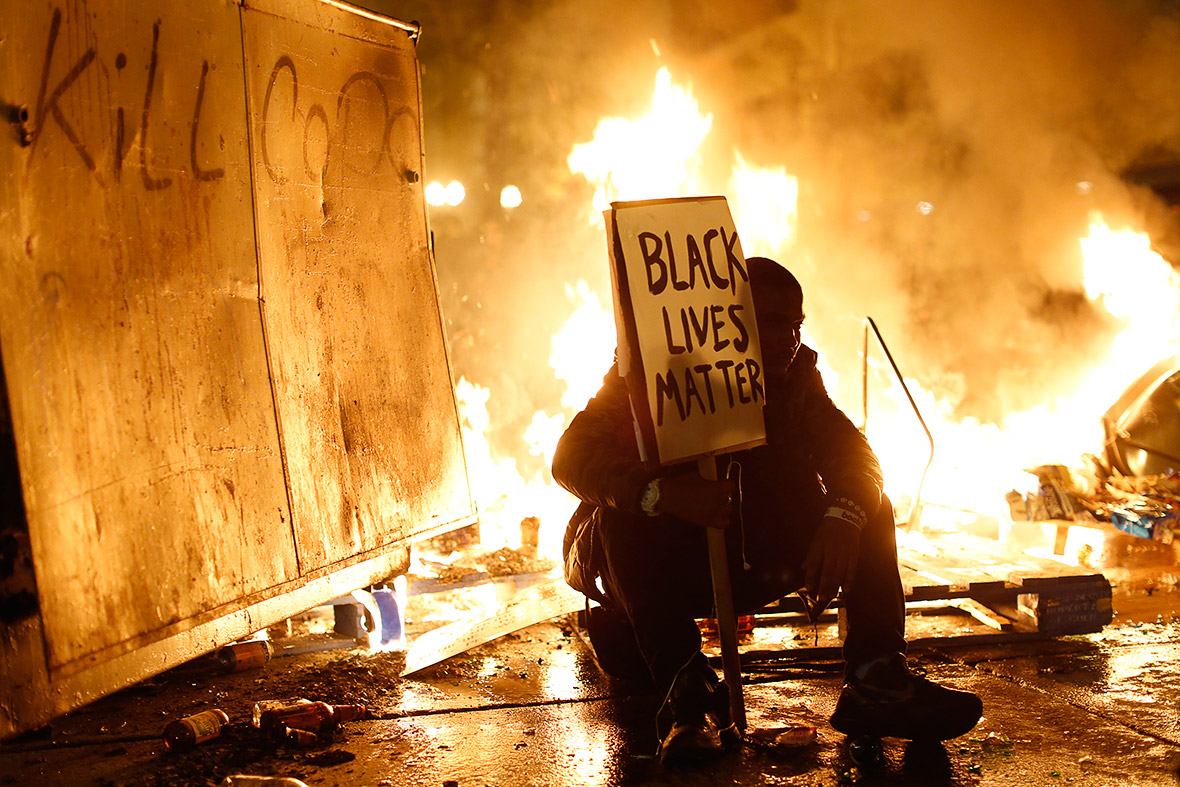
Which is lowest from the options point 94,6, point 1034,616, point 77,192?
point 1034,616

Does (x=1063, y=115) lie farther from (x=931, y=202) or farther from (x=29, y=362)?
(x=29, y=362)

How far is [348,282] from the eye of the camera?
364 centimetres

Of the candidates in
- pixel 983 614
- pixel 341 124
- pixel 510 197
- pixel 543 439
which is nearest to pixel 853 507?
pixel 983 614

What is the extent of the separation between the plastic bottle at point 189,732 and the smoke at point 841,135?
24.9ft

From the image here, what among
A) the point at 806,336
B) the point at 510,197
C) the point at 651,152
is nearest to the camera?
the point at 651,152

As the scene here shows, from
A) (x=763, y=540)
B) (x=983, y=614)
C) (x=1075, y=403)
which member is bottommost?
(x=983, y=614)

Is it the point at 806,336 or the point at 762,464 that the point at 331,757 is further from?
the point at 806,336

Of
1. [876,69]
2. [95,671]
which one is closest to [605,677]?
[95,671]

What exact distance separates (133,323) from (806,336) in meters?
9.32

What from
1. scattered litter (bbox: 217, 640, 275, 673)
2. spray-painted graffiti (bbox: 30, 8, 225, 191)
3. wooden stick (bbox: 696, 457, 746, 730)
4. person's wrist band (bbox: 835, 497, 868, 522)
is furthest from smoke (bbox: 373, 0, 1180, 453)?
person's wrist band (bbox: 835, 497, 868, 522)

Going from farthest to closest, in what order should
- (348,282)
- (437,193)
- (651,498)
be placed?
(437,193)
(348,282)
(651,498)

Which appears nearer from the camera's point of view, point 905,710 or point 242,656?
point 905,710

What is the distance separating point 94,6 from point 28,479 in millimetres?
1371

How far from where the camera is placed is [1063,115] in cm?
1051
